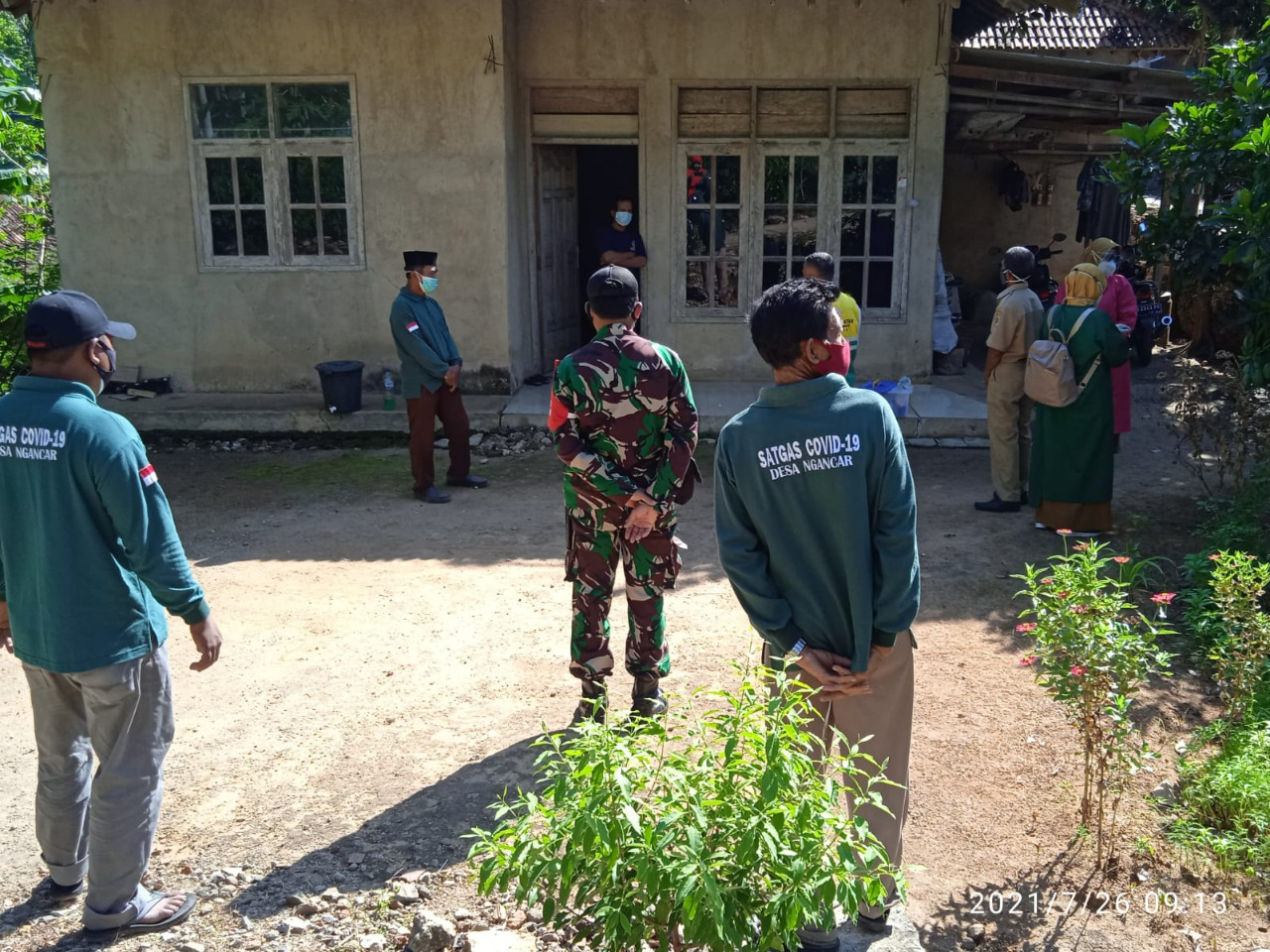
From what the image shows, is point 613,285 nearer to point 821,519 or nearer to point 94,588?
point 821,519

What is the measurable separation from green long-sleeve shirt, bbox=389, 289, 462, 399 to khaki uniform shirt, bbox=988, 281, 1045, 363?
3699 millimetres

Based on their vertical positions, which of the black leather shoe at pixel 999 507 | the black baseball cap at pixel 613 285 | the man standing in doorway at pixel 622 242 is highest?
the man standing in doorway at pixel 622 242

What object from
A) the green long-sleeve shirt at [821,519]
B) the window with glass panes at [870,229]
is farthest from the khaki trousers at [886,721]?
the window with glass panes at [870,229]

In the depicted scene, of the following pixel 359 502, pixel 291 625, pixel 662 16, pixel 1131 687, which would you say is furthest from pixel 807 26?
pixel 1131 687

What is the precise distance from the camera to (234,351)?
10461 millimetres

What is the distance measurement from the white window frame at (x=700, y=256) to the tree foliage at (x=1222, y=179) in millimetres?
3956

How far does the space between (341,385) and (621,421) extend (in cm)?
593

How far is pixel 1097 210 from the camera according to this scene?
17188 mm

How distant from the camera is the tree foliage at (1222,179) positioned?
5922 mm

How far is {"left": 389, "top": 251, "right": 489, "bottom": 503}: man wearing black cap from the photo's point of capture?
767 cm

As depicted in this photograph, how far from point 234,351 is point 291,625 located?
5483 millimetres

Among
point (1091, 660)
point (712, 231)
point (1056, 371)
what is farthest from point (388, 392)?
point (1091, 660)

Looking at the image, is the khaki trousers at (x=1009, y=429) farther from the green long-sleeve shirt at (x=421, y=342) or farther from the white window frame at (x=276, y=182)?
the white window frame at (x=276, y=182)

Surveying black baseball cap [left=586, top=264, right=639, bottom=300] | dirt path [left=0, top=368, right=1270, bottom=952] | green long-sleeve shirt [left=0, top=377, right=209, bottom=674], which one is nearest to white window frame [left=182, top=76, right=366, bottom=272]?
dirt path [left=0, top=368, right=1270, bottom=952]
